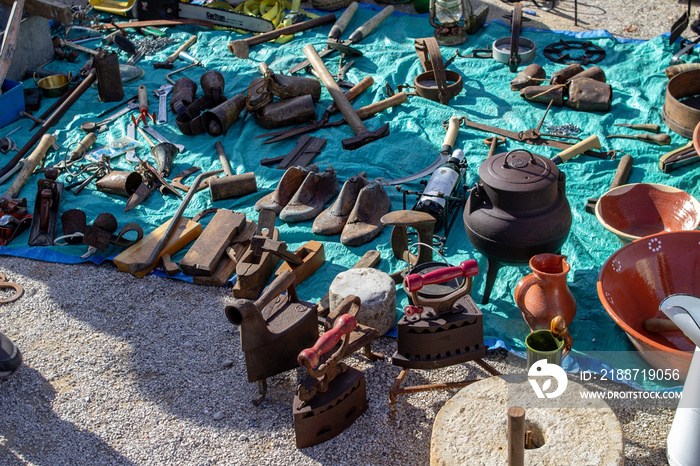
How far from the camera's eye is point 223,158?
6.75 m

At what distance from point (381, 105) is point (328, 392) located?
14.1ft

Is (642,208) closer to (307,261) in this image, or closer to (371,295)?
(371,295)

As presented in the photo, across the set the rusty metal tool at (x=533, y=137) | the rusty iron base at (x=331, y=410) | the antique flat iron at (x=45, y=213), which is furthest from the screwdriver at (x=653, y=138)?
the antique flat iron at (x=45, y=213)

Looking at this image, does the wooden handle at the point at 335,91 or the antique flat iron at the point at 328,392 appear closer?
the antique flat iron at the point at 328,392

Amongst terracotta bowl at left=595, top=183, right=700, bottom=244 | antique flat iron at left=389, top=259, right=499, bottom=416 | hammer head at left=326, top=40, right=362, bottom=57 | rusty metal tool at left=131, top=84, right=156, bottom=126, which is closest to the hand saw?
hammer head at left=326, top=40, right=362, bottom=57

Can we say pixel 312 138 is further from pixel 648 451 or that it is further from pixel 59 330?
pixel 648 451

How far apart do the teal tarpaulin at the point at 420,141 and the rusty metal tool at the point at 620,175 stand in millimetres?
96

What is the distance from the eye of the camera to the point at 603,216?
16.4 ft

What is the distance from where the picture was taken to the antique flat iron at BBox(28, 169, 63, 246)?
5863 mm

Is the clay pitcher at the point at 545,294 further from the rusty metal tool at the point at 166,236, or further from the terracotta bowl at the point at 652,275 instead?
the rusty metal tool at the point at 166,236

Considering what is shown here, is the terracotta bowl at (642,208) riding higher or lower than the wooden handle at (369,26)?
lower

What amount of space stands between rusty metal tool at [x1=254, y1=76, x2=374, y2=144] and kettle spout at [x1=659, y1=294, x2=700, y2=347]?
488cm

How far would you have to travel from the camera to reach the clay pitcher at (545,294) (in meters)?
4.21

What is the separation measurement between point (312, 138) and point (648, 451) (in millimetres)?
4680
